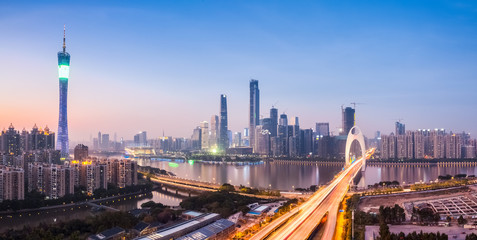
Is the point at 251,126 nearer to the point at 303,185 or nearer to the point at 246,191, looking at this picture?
the point at 303,185

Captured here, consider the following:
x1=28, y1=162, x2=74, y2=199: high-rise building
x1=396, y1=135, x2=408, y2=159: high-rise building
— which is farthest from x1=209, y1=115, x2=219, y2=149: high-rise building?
x1=28, y1=162, x2=74, y2=199: high-rise building

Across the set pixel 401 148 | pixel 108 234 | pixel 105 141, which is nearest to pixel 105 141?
pixel 105 141

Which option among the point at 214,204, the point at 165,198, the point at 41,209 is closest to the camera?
the point at 214,204

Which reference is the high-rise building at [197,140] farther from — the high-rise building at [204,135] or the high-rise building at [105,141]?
the high-rise building at [105,141]

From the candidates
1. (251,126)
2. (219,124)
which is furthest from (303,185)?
(251,126)

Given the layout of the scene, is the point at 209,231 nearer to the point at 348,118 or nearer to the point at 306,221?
the point at 306,221

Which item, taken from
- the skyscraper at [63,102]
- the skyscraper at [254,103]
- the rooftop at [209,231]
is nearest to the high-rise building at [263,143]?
the skyscraper at [254,103]
